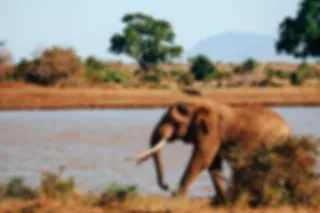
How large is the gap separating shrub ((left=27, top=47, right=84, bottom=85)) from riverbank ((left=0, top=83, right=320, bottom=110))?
Result: 7.35 ft

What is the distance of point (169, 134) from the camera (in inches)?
412

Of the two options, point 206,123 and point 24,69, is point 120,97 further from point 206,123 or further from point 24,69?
point 206,123

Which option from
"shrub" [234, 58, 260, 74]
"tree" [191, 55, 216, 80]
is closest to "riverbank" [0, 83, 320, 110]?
"tree" [191, 55, 216, 80]

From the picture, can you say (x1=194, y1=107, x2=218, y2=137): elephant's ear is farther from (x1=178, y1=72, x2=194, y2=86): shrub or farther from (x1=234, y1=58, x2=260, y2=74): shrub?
(x1=234, y1=58, x2=260, y2=74): shrub

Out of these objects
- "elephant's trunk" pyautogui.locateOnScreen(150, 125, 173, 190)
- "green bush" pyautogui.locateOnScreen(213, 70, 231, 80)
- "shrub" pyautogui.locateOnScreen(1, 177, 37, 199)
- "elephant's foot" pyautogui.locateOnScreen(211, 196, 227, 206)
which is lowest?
"green bush" pyautogui.locateOnScreen(213, 70, 231, 80)

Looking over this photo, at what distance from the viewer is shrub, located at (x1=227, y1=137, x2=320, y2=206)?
9.61 metres

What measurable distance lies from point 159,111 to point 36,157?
60.7 feet

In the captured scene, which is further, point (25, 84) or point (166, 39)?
point (166, 39)

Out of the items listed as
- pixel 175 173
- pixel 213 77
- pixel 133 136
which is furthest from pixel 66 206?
pixel 213 77

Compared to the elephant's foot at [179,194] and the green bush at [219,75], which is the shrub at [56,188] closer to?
the elephant's foot at [179,194]

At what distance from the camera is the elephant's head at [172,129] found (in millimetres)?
10414

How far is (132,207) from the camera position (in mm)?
9602

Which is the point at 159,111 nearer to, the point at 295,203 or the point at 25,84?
the point at 25,84

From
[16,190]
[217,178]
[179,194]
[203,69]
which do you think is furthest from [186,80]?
[179,194]
